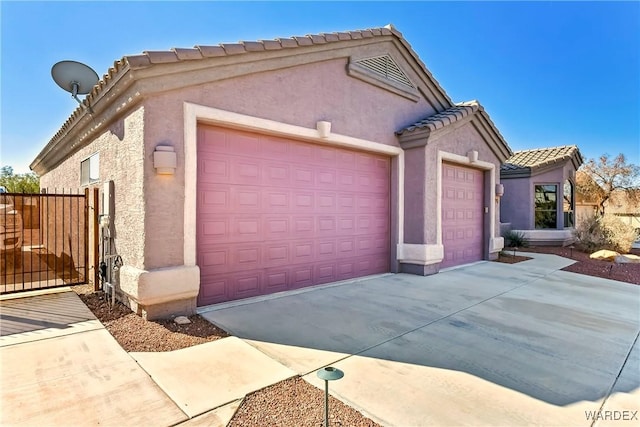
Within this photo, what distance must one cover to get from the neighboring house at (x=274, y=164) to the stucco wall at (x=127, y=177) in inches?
1.5

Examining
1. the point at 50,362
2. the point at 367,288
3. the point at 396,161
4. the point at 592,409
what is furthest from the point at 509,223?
the point at 50,362

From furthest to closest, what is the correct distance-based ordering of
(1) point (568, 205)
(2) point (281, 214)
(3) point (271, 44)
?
(1) point (568, 205)
(2) point (281, 214)
(3) point (271, 44)

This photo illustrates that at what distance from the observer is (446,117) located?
30.1ft

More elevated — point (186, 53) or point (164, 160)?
point (186, 53)

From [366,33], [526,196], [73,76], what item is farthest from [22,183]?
[526,196]

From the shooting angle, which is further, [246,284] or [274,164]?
[274,164]

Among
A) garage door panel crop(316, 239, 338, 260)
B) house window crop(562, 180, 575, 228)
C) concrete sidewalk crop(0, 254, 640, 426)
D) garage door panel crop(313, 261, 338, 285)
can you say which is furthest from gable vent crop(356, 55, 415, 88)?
house window crop(562, 180, 575, 228)

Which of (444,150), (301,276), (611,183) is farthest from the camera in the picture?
(611,183)

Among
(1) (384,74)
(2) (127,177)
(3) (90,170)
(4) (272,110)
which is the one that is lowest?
(2) (127,177)

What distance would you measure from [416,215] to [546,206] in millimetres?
11305

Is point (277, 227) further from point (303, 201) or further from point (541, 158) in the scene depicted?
point (541, 158)

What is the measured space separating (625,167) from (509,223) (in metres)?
17.7

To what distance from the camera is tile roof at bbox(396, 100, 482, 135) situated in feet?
28.4

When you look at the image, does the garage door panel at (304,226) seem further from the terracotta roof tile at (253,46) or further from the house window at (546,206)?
the house window at (546,206)
